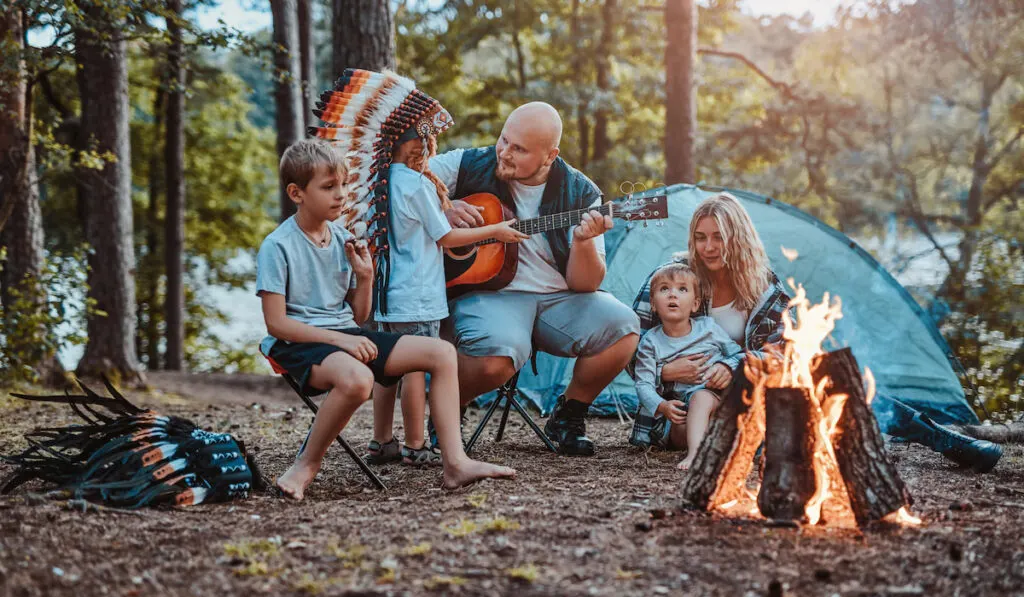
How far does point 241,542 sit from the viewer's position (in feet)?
9.55

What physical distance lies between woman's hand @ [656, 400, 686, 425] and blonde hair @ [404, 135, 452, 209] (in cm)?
140

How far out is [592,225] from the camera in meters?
4.35

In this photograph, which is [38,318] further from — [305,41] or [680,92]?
[680,92]

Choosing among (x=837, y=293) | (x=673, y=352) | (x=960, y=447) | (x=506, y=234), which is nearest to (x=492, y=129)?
(x=837, y=293)

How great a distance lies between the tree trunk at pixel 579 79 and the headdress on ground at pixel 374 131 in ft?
33.5

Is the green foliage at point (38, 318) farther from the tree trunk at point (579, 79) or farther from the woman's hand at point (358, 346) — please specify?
the tree trunk at point (579, 79)

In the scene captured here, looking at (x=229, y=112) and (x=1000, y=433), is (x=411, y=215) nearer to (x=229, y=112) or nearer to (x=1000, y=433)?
(x=1000, y=433)

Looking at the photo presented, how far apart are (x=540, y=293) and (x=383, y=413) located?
3.27 ft

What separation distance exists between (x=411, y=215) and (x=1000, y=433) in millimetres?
3714

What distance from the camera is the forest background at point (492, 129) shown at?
24.9ft

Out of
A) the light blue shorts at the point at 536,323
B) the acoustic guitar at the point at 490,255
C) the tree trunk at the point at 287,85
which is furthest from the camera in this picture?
the tree trunk at the point at 287,85

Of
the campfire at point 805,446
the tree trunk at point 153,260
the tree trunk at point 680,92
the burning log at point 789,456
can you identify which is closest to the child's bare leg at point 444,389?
the campfire at point 805,446

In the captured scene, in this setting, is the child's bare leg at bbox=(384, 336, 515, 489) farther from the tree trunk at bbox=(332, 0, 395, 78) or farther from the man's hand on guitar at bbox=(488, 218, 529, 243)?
the tree trunk at bbox=(332, 0, 395, 78)

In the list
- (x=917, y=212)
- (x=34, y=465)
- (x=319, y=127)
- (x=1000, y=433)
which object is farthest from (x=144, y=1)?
(x=917, y=212)
